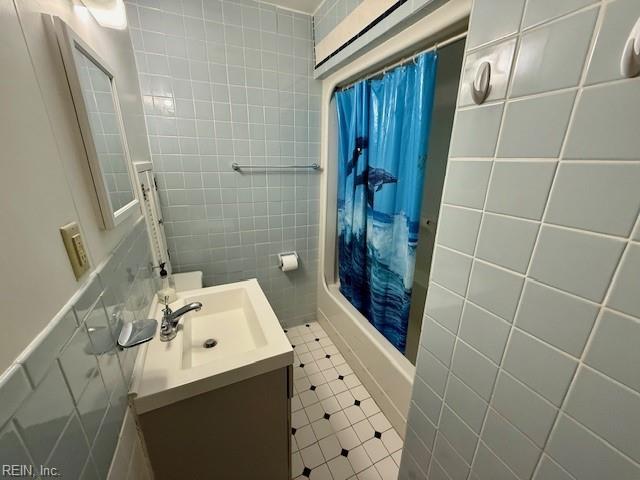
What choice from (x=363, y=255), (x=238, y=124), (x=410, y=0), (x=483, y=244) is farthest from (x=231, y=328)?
(x=410, y=0)

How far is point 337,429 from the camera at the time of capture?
4.53ft

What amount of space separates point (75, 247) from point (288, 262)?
149 centimetres

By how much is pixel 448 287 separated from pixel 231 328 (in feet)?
3.15

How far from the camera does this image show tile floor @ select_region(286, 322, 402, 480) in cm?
121

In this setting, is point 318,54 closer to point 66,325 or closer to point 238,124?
point 238,124

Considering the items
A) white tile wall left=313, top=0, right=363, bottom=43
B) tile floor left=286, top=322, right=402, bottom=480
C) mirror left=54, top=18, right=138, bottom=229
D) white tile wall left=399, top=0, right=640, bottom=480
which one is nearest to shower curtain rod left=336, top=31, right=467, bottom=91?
white tile wall left=313, top=0, right=363, bottom=43

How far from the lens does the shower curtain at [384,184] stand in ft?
3.81

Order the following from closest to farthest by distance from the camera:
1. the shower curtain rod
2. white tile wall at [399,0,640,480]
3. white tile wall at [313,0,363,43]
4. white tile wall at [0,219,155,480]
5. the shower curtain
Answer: white tile wall at [0,219,155,480] → white tile wall at [399,0,640,480] → the shower curtain rod → the shower curtain → white tile wall at [313,0,363,43]

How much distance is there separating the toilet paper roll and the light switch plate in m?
1.44

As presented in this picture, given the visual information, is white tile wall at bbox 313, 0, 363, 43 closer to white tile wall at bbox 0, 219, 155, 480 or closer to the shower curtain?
the shower curtain

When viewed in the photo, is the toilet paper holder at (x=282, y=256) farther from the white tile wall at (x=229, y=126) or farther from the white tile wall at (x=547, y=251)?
the white tile wall at (x=547, y=251)

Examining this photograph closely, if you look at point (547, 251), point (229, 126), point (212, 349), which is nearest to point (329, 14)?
point (229, 126)

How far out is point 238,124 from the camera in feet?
5.25

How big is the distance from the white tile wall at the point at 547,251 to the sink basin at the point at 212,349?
2.06 feet
